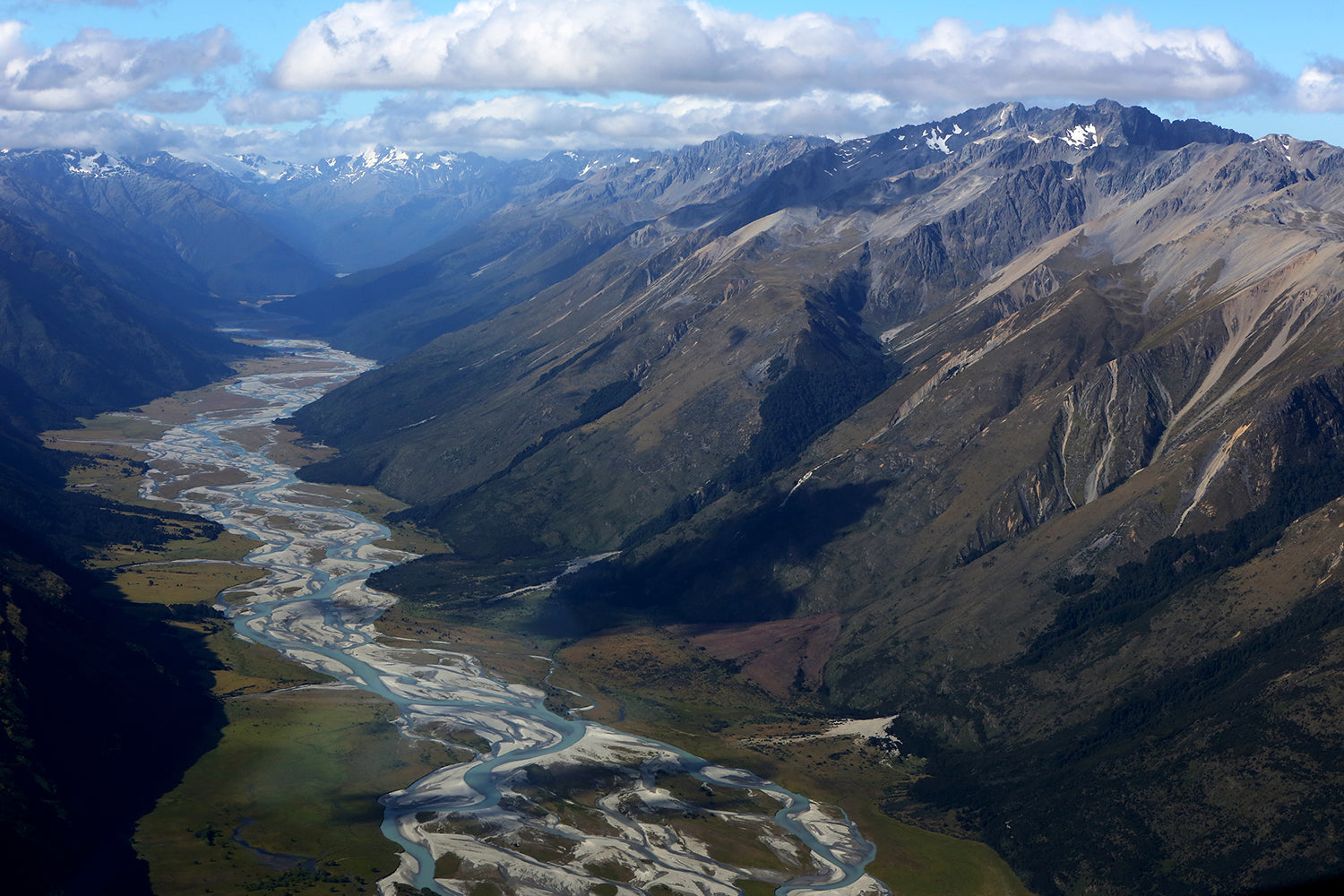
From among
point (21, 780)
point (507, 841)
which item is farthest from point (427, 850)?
point (21, 780)

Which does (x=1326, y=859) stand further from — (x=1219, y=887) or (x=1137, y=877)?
(x=1137, y=877)

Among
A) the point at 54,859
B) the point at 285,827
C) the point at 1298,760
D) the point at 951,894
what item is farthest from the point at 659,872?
the point at 1298,760

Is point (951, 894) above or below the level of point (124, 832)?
below

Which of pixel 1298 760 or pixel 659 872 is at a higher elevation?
pixel 1298 760

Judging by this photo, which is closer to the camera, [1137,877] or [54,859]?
[54,859]

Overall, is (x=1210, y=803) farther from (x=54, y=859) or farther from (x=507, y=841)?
(x=54, y=859)

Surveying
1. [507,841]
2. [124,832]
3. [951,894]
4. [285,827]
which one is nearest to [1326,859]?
[951,894]

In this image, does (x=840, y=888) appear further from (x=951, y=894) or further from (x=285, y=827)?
(x=285, y=827)

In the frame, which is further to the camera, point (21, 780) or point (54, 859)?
point (21, 780)
